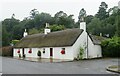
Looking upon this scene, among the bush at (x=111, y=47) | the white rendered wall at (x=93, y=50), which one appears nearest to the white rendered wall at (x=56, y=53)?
the white rendered wall at (x=93, y=50)

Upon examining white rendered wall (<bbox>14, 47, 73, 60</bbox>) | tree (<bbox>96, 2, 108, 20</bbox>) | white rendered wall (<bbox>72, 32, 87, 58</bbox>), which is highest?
tree (<bbox>96, 2, 108, 20</bbox>)

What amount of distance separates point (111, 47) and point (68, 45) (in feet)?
24.5

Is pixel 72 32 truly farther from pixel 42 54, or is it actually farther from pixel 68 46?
pixel 42 54

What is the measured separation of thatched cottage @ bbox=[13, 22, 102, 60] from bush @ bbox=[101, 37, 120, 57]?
81 cm

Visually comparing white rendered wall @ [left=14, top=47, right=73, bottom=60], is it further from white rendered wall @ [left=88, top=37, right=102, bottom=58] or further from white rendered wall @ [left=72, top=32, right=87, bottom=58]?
white rendered wall @ [left=88, top=37, right=102, bottom=58]

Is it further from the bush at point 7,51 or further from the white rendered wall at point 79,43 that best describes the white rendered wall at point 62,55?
the bush at point 7,51

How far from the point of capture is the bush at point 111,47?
3858 cm

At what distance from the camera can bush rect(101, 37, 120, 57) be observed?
38.6 m

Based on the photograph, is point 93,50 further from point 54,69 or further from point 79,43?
point 54,69

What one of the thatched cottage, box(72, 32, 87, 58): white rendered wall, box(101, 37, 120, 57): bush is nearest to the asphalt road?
box(72, 32, 87, 58): white rendered wall

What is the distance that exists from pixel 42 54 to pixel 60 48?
548 centimetres

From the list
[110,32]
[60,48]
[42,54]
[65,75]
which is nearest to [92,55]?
[60,48]

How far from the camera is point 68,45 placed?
35.4 m

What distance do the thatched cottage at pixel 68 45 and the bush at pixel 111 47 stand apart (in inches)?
31.7
